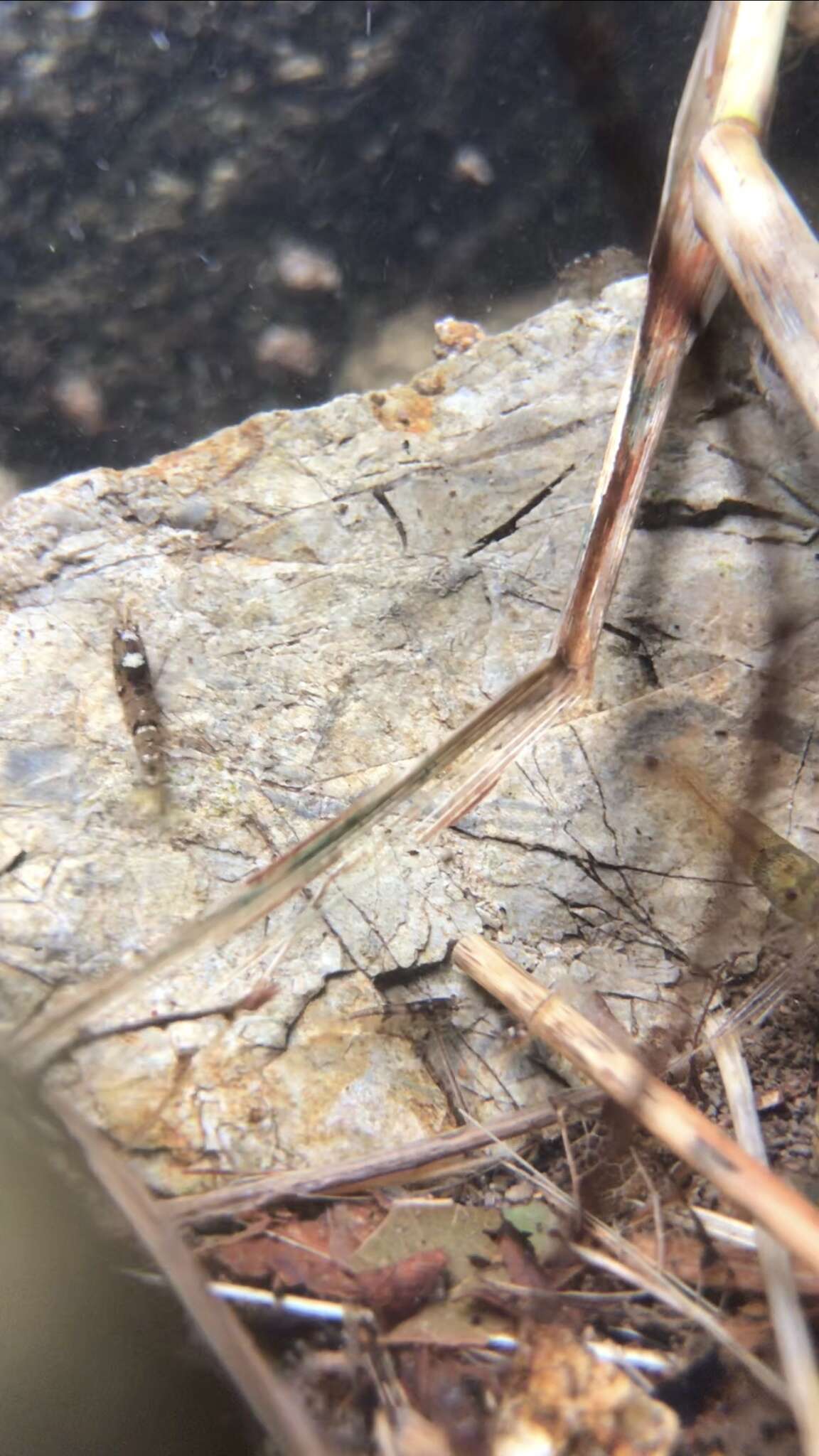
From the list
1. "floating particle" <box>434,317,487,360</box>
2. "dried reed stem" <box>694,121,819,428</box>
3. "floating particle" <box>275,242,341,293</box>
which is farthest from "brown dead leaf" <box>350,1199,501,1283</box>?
"floating particle" <box>275,242,341,293</box>

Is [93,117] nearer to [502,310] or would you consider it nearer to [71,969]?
[502,310]

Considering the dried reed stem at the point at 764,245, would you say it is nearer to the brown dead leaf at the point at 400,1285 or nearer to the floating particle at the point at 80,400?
the brown dead leaf at the point at 400,1285

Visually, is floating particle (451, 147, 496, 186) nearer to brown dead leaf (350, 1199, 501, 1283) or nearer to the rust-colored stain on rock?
the rust-colored stain on rock

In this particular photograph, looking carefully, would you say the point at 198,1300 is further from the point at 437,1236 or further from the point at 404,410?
the point at 404,410

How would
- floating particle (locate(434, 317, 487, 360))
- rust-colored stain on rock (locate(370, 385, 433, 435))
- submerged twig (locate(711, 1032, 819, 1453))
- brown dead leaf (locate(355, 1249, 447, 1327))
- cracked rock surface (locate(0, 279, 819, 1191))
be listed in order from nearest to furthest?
1. submerged twig (locate(711, 1032, 819, 1453))
2. brown dead leaf (locate(355, 1249, 447, 1327))
3. cracked rock surface (locate(0, 279, 819, 1191))
4. rust-colored stain on rock (locate(370, 385, 433, 435))
5. floating particle (locate(434, 317, 487, 360))

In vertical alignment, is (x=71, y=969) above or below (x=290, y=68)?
below

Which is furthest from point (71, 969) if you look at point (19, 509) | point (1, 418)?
point (1, 418)
